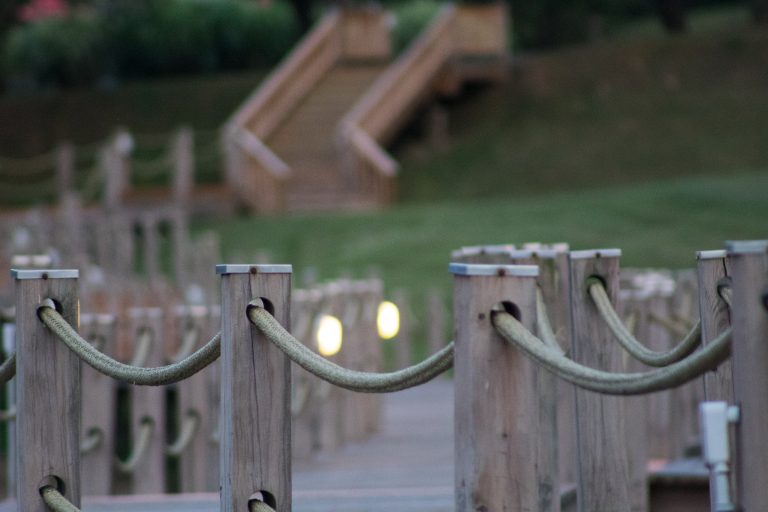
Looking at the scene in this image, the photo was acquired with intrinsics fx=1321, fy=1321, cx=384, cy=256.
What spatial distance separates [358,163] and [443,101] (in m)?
3.73

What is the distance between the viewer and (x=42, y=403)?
13.8 feet

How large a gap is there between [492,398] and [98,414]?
4.55m

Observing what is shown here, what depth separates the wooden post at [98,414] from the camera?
293 inches

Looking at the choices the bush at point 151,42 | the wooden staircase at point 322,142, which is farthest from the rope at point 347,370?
the bush at point 151,42

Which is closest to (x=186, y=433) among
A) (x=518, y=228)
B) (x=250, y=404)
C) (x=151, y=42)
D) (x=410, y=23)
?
(x=250, y=404)

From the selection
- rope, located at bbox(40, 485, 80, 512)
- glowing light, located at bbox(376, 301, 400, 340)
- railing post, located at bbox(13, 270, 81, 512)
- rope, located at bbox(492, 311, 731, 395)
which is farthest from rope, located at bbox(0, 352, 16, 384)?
glowing light, located at bbox(376, 301, 400, 340)

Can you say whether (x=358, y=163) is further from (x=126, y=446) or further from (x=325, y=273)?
(x=126, y=446)

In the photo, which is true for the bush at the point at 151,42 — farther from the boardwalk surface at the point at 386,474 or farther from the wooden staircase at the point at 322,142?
the boardwalk surface at the point at 386,474

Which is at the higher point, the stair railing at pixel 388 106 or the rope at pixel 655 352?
the stair railing at pixel 388 106

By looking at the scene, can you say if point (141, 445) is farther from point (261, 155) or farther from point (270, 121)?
point (270, 121)

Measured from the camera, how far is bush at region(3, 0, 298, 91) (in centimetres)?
2802

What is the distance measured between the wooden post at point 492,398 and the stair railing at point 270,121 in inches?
717

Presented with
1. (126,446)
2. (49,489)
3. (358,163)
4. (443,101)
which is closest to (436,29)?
(443,101)

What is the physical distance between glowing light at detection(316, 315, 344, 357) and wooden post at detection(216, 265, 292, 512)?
16.6 feet
